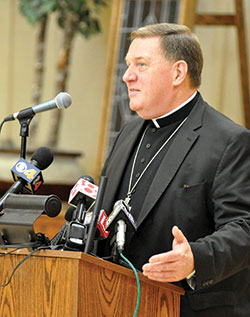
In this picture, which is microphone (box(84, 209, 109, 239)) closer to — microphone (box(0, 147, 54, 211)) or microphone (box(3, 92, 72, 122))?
microphone (box(0, 147, 54, 211))

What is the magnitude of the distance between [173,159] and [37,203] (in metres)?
0.73

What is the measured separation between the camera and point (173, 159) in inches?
93.0

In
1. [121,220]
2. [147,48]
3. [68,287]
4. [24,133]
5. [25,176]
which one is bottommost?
[68,287]

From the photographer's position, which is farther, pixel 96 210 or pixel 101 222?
pixel 101 222

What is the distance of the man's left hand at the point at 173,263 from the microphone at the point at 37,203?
0.33m

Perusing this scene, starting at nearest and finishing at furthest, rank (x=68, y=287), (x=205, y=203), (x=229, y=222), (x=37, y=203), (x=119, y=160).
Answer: (x=68, y=287) → (x=37, y=203) → (x=229, y=222) → (x=205, y=203) → (x=119, y=160)

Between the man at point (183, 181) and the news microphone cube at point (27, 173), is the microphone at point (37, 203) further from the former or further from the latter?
the man at point (183, 181)

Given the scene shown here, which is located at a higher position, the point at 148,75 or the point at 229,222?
the point at 148,75

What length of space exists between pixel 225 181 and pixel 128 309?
0.64 metres

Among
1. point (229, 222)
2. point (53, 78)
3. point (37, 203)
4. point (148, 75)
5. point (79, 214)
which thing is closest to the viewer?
point (37, 203)

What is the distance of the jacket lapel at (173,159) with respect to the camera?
90.4 inches

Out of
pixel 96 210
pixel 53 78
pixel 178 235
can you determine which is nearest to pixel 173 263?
pixel 178 235

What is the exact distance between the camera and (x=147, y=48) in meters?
2.51

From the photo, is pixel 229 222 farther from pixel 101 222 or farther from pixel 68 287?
pixel 68 287
